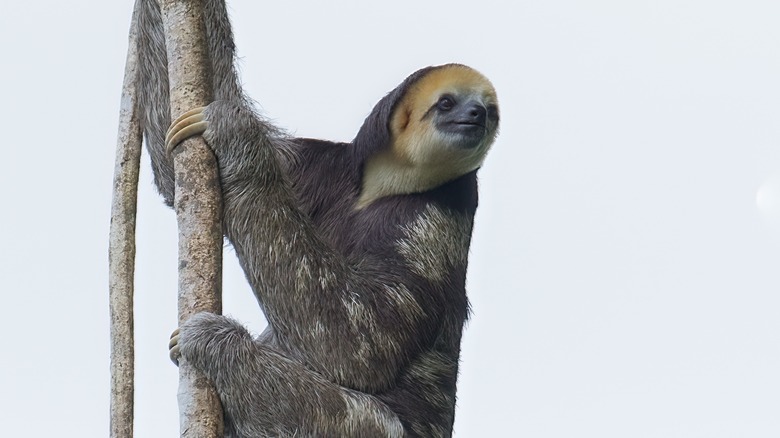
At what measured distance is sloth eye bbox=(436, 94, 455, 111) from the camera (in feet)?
30.4

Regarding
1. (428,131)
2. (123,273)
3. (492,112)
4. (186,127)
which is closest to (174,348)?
(123,273)

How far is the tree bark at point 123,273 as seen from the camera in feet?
25.8

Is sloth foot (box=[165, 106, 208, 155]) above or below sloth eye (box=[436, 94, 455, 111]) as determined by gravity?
below

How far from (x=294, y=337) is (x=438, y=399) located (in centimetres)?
141

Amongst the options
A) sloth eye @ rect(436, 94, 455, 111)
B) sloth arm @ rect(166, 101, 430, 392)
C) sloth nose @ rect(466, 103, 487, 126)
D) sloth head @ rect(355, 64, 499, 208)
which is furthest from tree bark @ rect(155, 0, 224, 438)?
sloth nose @ rect(466, 103, 487, 126)

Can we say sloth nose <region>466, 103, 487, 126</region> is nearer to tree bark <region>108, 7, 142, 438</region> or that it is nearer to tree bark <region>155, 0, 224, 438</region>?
tree bark <region>155, 0, 224, 438</region>

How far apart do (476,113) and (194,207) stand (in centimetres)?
264

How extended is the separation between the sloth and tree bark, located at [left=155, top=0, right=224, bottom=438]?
0.13 meters

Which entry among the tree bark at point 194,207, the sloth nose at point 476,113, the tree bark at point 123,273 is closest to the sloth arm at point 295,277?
the tree bark at point 194,207

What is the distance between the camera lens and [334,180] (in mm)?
9859

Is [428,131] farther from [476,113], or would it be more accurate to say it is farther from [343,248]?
[343,248]

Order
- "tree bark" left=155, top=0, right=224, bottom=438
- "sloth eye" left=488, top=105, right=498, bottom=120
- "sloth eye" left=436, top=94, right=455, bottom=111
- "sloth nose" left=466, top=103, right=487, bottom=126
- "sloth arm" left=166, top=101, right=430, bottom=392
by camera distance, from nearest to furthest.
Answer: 1. "tree bark" left=155, top=0, right=224, bottom=438
2. "sloth arm" left=166, top=101, right=430, bottom=392
3. "sloth nose" left=466, top=103, right=487, bottom=126
4. "sloth eye" left=436, top=94, right=455, bottom=111
5. "sloth eye" left=488, top=105, right=498, bottom=120

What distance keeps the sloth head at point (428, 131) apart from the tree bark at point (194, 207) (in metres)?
1.80

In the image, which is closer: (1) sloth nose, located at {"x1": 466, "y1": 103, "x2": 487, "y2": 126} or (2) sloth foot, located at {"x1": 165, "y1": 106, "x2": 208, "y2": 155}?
(2) sloth foot, located at {"x1": 165, "y1": 106, "x2": 208, "y2": 155}
